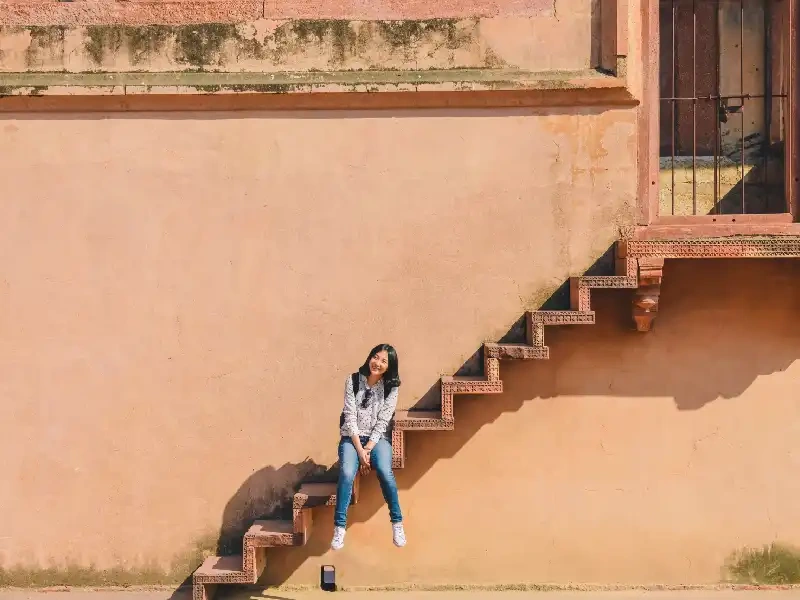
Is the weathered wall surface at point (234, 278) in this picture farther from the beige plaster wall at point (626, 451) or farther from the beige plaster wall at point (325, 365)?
the beige plaster wall at point (626, 451)

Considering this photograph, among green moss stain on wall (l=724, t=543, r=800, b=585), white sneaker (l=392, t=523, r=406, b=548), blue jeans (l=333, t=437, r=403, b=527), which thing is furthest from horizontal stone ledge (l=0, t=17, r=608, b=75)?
green moss stain on wall (l=724, t=543, r=800, b=585)

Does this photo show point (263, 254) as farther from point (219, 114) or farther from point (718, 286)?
point (718, 286)

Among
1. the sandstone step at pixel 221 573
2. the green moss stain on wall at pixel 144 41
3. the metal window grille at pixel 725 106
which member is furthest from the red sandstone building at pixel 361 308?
the metal window grille at pixel 725 106

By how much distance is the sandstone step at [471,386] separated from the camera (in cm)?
690

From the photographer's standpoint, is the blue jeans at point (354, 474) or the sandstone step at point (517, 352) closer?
the blue jeans at point (354, 474)

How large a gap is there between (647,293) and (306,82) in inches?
126

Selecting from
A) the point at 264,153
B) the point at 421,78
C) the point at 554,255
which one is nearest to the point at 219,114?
the point at 264,153

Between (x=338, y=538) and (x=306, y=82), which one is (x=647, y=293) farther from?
(x=306, y=82)

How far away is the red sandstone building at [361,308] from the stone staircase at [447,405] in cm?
43

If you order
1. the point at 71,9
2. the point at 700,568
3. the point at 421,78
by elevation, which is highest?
the point at 71,9

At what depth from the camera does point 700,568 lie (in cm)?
748

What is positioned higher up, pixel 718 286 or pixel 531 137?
pixel 531 137

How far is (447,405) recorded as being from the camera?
688cm

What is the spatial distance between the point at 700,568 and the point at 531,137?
151 inches
